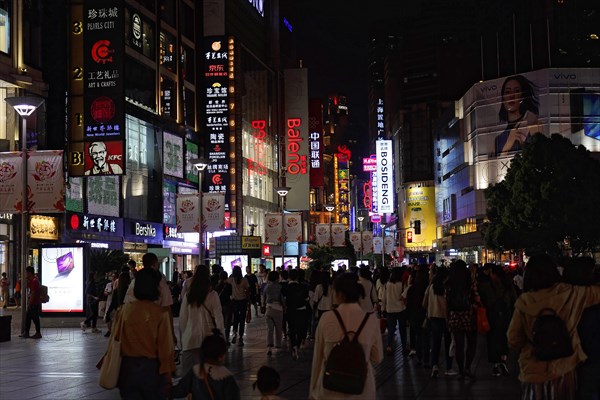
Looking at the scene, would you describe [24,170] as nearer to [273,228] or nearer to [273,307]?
[273,307]

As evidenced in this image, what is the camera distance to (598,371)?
24.0 feet

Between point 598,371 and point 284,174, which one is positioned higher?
point 284,174

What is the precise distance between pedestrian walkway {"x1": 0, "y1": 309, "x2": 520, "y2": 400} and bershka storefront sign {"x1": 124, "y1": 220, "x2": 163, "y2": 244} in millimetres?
26223

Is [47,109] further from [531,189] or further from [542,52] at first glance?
[542,52]

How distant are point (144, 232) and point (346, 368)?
4601cm

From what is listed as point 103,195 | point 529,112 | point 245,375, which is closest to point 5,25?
point 103,195

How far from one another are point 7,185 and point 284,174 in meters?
59.5

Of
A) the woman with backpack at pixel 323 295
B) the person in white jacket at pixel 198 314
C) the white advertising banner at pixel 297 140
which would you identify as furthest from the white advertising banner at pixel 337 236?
the person in white jacket at pixel 198 314

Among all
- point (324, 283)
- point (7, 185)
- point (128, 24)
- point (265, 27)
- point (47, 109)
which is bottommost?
point (324, 283)

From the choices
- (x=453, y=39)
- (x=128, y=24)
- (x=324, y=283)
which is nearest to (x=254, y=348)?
(x=324, y=283)

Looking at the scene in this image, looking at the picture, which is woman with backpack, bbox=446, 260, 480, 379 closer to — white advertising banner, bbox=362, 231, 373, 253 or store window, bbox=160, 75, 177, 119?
store window, bbox=160, 75, 177, 119

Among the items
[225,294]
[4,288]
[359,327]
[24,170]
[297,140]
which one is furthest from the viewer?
[297,140]

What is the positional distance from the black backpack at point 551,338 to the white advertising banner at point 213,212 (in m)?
27.3

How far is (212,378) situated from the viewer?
22.4ft
